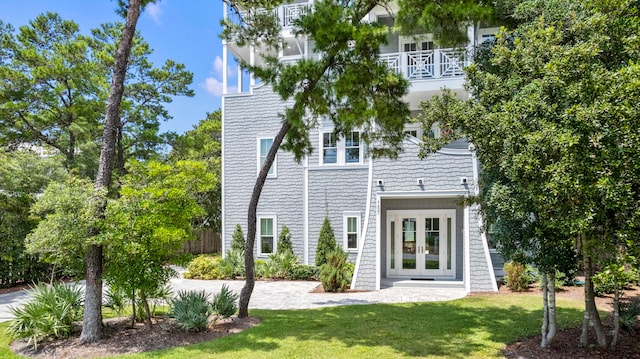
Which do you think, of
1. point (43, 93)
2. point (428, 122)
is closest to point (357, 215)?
point (428, 122)

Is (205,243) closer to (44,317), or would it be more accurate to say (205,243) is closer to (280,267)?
(280,267)

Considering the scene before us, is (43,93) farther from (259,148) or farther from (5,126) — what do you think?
(259,148)

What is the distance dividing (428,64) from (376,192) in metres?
5.29

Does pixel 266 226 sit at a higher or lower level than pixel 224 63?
lower

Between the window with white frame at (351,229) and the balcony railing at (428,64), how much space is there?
5573 mm

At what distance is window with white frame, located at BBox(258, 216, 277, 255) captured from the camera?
54.5 feet

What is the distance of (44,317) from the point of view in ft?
23.6

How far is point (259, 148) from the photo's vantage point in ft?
55.5

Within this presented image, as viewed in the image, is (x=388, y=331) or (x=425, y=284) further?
(x=425, y=284)

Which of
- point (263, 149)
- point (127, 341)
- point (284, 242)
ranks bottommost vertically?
point (127, 341)

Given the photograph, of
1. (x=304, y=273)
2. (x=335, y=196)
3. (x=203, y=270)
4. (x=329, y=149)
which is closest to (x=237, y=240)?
(x=203, y=270)

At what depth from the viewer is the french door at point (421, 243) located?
13.8 metres

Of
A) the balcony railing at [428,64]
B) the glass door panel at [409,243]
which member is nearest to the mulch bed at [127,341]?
the glass door panel at [409,243]

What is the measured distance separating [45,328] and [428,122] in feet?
25.0
